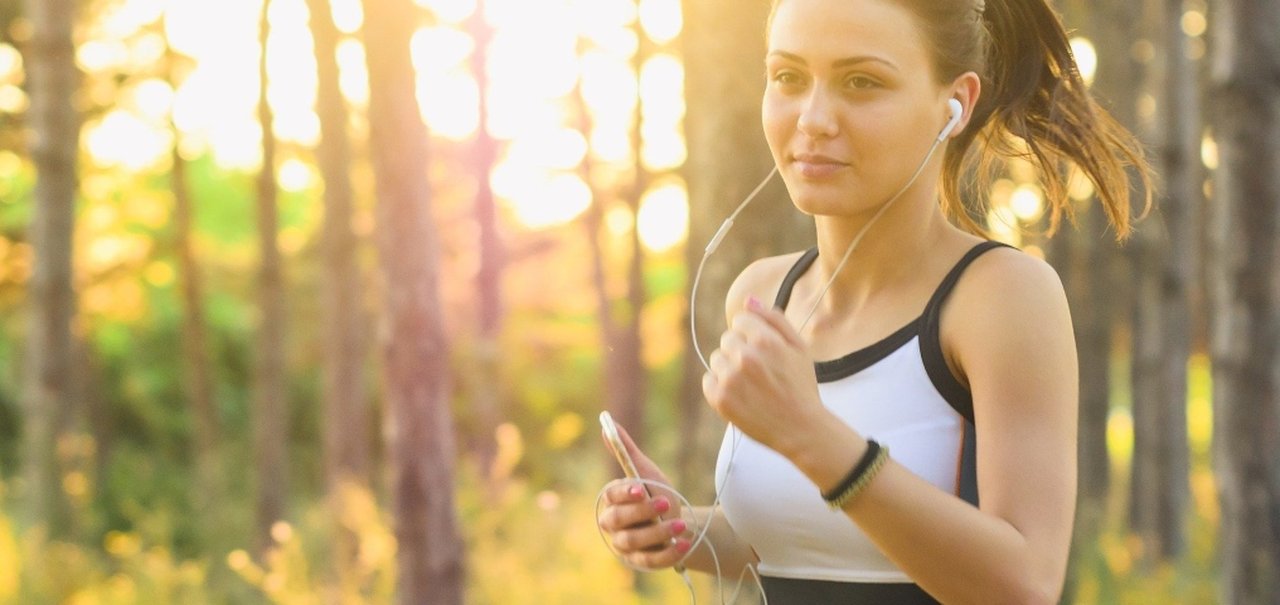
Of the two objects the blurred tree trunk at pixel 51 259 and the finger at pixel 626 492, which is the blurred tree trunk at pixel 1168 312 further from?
the finger at pixel 626 492

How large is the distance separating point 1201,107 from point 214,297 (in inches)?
657

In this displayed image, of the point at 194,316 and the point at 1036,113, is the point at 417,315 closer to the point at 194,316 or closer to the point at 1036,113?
the point at 1036,113

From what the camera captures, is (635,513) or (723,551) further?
(723,551)

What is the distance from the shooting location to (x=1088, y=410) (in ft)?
36.7

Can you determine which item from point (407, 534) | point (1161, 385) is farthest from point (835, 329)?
point (1161, 385)

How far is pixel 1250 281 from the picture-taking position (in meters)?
5.11

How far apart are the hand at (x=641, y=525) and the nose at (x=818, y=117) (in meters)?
0.54

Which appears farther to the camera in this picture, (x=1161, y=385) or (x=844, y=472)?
(x=1161, y=385)

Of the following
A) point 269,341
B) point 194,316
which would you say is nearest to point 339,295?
point 269,341

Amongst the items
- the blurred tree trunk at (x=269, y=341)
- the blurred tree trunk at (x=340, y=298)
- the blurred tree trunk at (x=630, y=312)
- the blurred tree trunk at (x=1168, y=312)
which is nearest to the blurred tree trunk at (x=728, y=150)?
the blurred tree trunk at (x=1168, y=312)

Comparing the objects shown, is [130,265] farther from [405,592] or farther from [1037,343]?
[1037,343]

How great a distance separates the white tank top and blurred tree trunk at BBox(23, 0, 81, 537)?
28.1 ft

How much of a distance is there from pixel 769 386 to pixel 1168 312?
876 centimetres

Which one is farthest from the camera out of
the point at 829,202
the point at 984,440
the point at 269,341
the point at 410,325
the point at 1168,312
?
the point at 269,341
